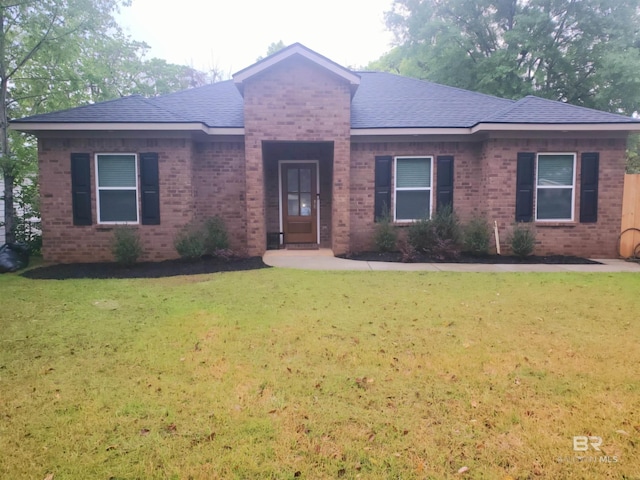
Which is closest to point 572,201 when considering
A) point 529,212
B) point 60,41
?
point 529,212

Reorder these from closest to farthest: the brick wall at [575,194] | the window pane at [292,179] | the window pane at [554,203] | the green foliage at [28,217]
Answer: the brick wall at [575,194] → the window pane at [554,203] → the green foliage at [28,217] → the window pane at [292,179]

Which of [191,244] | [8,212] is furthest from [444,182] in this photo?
[8,212]

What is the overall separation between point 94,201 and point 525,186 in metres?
10.2

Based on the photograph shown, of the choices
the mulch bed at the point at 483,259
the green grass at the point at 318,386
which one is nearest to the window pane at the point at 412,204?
the mulch bed at the point at 483,259

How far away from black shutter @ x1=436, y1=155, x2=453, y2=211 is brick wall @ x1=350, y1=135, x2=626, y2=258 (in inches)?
5.1

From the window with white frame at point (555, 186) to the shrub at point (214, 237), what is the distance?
7636mm

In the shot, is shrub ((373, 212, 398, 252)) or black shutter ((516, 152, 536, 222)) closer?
black shutter ((516, 152, 536, 222))

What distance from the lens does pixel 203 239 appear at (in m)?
9.29

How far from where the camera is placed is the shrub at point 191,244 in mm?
9031

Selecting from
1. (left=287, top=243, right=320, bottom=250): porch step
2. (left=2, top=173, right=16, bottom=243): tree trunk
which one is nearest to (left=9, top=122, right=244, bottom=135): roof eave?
(left=2, top=173, right=16, bottom=243): tree trunk

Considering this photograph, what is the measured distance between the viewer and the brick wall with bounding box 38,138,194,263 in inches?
369

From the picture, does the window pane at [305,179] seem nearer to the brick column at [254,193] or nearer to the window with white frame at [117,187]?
the brick column at [254,193]

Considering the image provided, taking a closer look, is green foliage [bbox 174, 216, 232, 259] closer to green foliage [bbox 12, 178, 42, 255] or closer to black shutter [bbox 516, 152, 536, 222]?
green foliage [bbox 12, 178, 42, 255]
